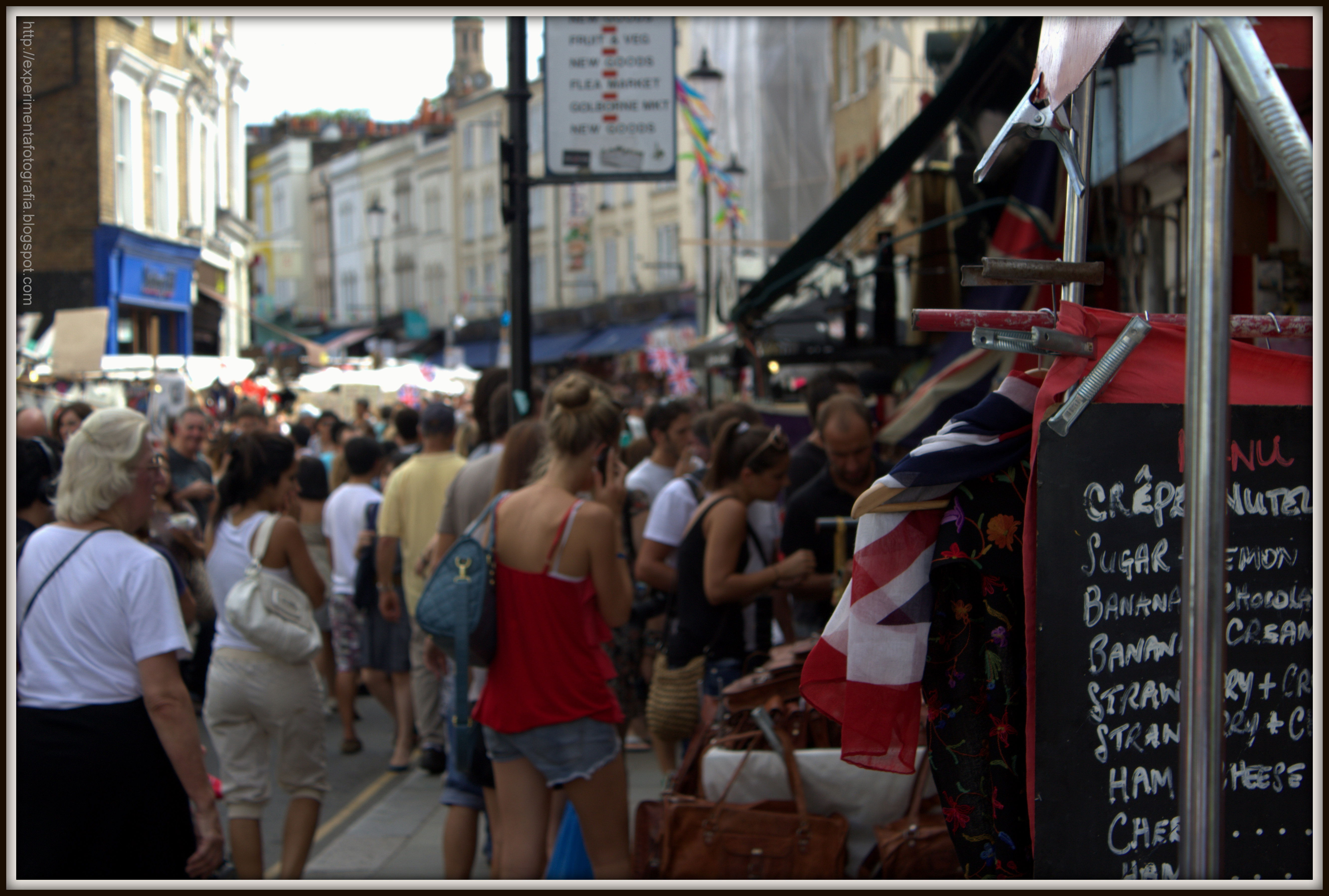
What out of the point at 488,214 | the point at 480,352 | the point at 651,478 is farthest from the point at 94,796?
the point at 488,214

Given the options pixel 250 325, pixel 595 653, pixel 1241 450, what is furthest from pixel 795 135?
pixel 1241 450

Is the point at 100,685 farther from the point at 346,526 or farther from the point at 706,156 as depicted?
the point at 706,156

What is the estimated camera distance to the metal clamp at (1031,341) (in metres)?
1.79

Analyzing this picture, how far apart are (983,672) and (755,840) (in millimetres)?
1776

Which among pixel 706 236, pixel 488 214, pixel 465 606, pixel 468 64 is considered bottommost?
pixel 465 606

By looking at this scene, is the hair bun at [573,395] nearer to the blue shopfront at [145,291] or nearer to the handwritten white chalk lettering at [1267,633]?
the handwritten white chalk lettering at [1267,633]

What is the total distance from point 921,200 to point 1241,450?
755 cm

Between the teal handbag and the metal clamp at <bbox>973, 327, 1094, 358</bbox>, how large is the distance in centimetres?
234

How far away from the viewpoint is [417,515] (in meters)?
6.66

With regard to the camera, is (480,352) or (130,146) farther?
(480,352)

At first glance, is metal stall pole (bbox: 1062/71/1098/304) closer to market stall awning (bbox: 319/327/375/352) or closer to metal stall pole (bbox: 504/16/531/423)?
metal stall pole (bbox: 504/16/531/423)

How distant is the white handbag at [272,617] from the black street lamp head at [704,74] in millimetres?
13948

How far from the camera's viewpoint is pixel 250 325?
3862 cm

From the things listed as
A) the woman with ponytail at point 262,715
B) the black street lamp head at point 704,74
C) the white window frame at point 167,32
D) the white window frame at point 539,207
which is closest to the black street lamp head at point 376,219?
the white window frame at point 167,32
